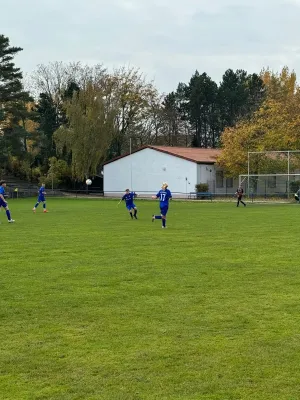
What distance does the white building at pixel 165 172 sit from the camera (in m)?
52.7

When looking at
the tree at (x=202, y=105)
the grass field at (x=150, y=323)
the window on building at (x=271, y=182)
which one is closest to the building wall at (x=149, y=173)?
the window on building at (x=271, y=182)

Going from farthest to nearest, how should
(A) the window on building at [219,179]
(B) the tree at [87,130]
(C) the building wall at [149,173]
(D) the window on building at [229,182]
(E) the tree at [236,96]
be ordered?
(E) the tree at [236,96], (B) the tree at [87,130], (D) the window on building at [229,182], (A) the window on building at [219,179], (C) the building wall at [149,173]

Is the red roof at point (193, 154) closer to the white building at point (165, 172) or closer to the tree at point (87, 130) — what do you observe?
the white building at point (165, 172)

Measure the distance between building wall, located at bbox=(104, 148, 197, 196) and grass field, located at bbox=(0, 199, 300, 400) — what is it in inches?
1546

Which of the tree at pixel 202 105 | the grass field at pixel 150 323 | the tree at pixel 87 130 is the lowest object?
the grass field at pixel 150 323

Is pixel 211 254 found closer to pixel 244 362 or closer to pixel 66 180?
pixel 244 362

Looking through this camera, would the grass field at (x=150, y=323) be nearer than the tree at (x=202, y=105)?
Yes

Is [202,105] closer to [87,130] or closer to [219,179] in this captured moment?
[219,179]

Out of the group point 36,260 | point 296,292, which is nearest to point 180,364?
point 296,292

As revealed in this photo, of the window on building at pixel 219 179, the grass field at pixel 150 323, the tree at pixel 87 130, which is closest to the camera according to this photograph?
the grass field at pixel 150 323

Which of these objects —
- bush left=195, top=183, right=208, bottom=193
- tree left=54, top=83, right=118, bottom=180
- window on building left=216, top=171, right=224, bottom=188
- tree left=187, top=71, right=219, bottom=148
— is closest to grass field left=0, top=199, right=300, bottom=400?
bush left=195, top=183, right=208, bottom=193

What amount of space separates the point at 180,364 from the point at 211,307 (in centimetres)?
229

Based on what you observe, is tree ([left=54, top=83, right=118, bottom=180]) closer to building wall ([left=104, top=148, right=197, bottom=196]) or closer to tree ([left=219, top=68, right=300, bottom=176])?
building wall ([left=104, top=148, right=197, bottom=196])

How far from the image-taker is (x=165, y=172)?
54656mm
